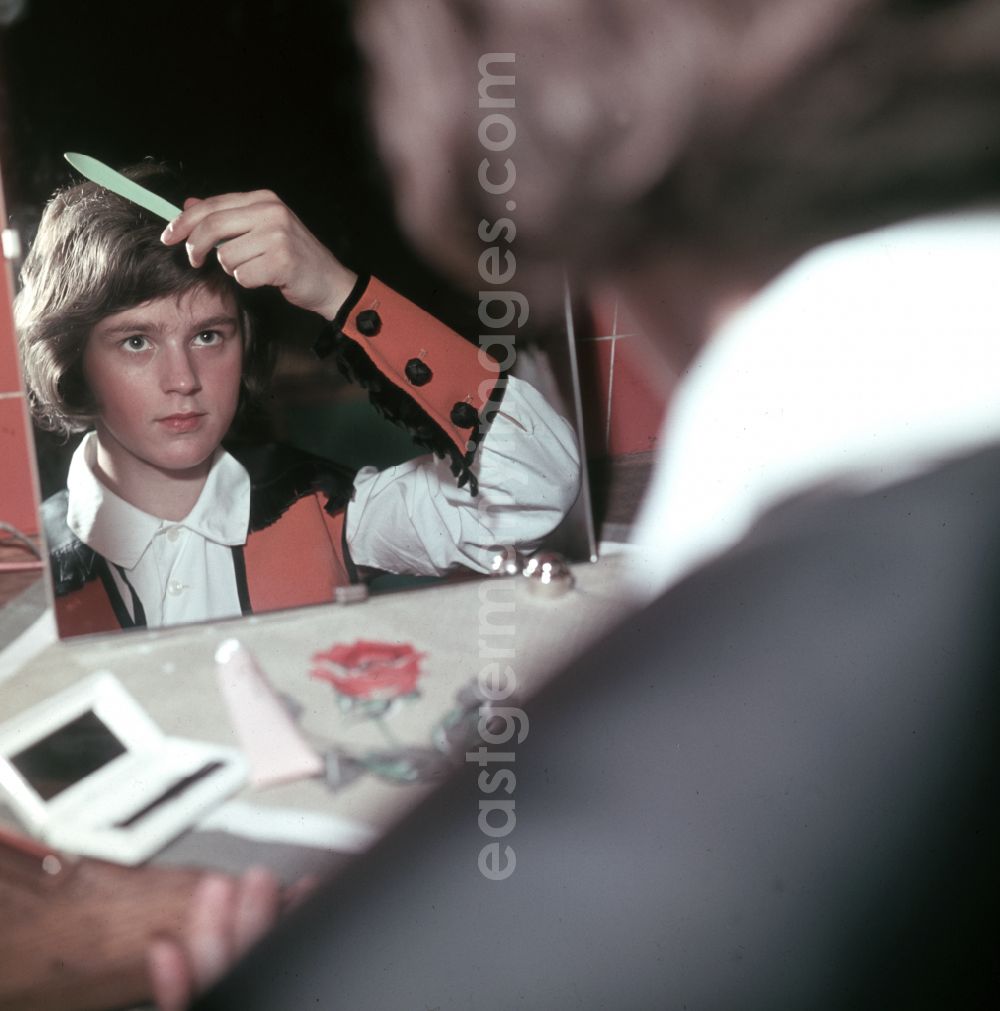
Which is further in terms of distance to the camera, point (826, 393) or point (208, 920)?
point (826, 393)

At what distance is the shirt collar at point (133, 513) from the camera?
1.85 ft

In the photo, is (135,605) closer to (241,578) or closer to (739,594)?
(241,578)

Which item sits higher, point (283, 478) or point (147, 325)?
point (147, 325)

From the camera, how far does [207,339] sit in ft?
1.82

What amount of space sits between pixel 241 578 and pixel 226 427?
0.10 m

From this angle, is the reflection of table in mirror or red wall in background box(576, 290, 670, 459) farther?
red wall in background box(576, 290, 670, 459)

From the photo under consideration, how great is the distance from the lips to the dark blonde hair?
42mm

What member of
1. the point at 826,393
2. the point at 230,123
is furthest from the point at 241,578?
the point at 826,393

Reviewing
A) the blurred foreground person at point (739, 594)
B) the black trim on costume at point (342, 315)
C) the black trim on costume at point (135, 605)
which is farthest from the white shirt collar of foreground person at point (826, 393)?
the black trim on costume at point (135, 605)

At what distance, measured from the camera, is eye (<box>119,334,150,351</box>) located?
0.55m

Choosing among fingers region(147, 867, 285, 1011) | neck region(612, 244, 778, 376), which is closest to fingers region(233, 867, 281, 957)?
fingers region(147, 867, 285, 1011)

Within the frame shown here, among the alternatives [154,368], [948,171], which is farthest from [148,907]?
[948,171]

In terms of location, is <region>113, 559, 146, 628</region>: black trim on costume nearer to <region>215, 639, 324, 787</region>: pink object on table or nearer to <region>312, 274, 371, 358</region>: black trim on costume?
<region>215, 639, 324, 787</region>: pink object on table

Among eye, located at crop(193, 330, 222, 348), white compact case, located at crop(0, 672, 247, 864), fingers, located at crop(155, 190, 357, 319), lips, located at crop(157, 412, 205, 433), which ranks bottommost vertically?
white compact case, located at crop(0, 672, 247, 864)
